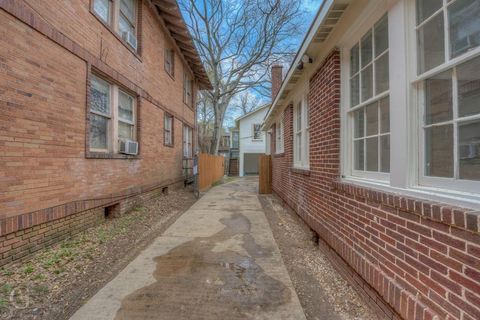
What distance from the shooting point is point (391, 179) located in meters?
2.32

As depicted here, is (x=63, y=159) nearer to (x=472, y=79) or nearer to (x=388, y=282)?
(x=388, y=282)

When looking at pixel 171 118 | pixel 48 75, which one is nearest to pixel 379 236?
pixel 48 75

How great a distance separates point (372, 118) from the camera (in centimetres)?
287

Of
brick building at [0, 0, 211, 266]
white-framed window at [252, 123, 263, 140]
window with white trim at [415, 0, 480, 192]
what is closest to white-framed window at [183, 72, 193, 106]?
brick building at [0, 0, 211, 266]

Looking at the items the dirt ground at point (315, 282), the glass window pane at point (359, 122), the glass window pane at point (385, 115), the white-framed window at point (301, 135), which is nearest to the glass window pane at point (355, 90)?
the glass window pane at point (359, 122)

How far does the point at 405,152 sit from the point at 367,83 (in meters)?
1.15

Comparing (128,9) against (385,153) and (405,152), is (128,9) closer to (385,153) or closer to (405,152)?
(385,153)

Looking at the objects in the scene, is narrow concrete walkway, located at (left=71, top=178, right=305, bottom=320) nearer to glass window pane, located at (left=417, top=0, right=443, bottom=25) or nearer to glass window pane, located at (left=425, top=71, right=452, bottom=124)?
glass window pane, located at (left=425, top=71, right=452, bottom=124)

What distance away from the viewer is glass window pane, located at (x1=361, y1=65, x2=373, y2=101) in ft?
9.46

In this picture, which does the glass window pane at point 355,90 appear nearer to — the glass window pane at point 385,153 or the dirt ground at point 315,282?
the glass window pane at point 385,153

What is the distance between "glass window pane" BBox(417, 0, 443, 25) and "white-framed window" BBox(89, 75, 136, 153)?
5372 millimetres

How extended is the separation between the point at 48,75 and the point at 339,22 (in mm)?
4307

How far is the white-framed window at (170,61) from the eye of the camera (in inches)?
382

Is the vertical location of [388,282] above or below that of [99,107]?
below
